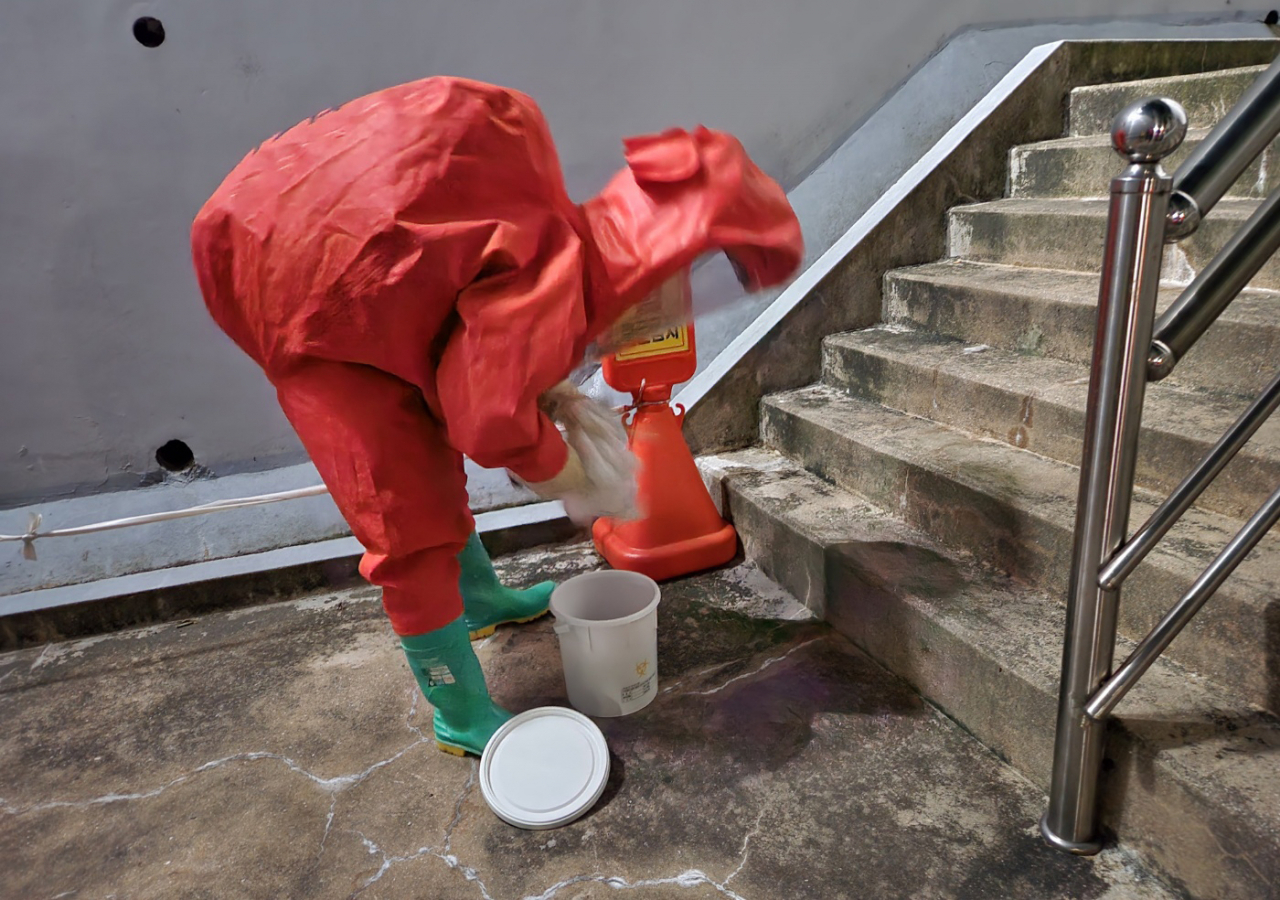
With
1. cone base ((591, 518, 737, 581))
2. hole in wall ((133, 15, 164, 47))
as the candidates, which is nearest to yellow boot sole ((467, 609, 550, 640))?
cone base ((591, 518, 737, 581))

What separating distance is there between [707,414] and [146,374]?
190 centimetres

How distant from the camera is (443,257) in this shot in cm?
110

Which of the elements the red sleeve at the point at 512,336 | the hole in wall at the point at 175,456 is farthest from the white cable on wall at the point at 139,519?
the red sleeve at the point at 512,336

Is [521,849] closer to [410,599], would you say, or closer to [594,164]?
[410,599]

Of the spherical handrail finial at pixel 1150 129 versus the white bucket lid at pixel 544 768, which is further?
the white bucket lid at pixel 544 768

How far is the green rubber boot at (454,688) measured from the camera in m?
1.50

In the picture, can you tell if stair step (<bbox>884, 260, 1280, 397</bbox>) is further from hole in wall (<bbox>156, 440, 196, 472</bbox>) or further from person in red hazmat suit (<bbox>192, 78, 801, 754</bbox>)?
hole in wall (<bbox>156, 440, 196, 472</bbox>)

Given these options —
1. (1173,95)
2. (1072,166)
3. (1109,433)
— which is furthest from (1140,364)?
(1173,95)

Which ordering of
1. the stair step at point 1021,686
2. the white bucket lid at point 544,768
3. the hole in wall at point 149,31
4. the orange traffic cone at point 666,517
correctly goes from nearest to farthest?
the stair step at point 1021,686
the white bucket lid at point 544,768
the orange traffic cone at point 666,517
the hole in wall at point 149,31

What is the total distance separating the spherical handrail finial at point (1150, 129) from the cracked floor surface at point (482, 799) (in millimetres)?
1100

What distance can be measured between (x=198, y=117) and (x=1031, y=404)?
2.56 metres

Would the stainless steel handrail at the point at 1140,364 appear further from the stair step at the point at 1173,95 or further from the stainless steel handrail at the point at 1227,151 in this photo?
the stair step at the point at 1173,95

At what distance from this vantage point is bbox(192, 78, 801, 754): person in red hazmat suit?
3.59ft

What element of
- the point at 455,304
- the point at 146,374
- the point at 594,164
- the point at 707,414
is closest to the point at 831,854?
the point at 455,304
